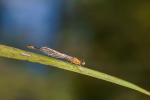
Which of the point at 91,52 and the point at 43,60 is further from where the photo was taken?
the point at 91,52

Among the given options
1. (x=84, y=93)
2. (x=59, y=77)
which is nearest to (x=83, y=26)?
(x=59, y=77)

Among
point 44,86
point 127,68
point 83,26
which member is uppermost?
point 83,26

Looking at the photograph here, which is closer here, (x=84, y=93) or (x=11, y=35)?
(x=84, y=93)

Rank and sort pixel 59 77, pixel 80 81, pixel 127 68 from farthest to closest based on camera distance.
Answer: pixel 59 77
pixel 80 81
pixel 127 68

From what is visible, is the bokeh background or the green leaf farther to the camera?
the bokeh background

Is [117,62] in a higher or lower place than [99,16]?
lower

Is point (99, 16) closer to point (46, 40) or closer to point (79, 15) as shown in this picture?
point (79, 15)

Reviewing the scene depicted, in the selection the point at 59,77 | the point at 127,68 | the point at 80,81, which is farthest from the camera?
the point at 59,77

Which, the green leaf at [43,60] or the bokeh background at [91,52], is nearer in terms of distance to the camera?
the green leaf at [43,60]
